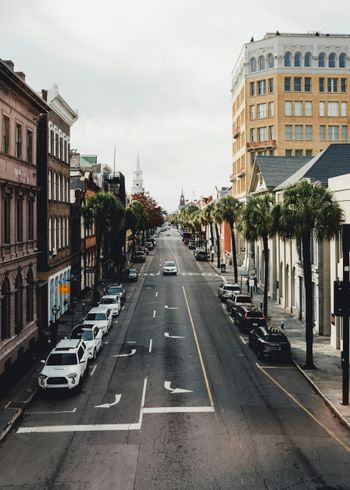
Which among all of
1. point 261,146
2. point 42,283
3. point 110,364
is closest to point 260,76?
point 261,146

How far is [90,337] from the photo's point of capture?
2983 centimetres

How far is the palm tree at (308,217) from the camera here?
90.1 feet

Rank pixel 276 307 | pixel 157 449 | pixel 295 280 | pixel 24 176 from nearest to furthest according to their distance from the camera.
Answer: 1. pixel 157 449
2. pixel 24 176
3. pixel 295 280
4. pixel 276 307

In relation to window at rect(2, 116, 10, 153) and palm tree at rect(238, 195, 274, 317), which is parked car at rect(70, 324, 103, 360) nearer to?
window at rect(2, 116, 10, 153)

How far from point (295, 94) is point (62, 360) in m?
70.1

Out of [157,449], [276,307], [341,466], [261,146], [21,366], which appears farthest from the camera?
[261,146]

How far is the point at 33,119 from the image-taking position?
33.2 m

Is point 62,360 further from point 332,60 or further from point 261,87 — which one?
point 332,60

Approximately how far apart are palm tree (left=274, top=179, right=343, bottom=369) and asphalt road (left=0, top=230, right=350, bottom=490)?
3.26 meters

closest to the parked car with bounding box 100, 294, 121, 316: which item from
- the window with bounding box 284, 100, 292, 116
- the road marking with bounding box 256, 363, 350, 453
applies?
the road marking with bounding box 256, 363, 350, 453

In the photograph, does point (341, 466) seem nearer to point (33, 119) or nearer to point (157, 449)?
point (157, 449)

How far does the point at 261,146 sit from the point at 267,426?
217ft

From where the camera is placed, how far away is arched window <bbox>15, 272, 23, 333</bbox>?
2977 cm

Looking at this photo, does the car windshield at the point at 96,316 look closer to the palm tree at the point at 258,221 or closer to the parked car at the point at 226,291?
the palm tree at the point at 258,221
